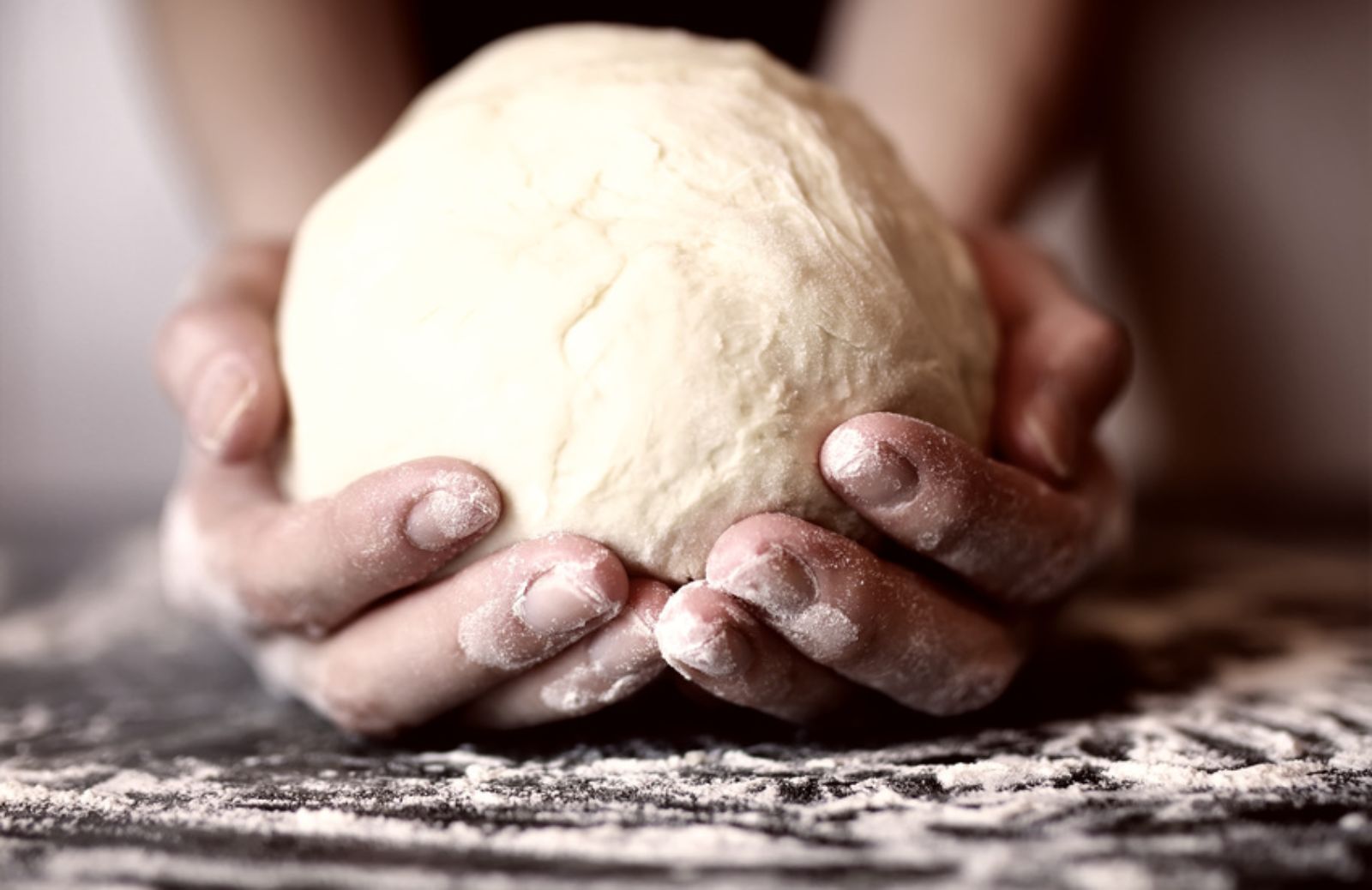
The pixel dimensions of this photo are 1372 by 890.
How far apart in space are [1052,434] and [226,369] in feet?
2.25

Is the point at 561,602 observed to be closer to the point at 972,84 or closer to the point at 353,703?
the point at 353,703

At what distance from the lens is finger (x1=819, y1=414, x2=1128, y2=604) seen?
883mm

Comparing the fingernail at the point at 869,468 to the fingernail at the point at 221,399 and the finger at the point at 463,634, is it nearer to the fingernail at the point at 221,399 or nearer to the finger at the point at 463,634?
the finger at the point at 463,634

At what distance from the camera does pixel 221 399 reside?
3.33 ft

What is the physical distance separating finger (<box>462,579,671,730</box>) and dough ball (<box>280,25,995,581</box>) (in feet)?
0.15

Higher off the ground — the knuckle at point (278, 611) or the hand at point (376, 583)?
the hand at point (376, 583)

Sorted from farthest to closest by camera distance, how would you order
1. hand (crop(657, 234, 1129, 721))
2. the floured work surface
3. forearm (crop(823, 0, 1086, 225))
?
forearm (crop(823, 0, 1086, 225))
hand (crop(657, 234, 1129, 721))
the floured work surface

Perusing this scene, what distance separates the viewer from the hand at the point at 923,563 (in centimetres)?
85

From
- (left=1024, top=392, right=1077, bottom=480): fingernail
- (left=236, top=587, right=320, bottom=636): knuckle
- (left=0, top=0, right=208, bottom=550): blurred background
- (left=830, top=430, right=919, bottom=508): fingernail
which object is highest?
(left=830, top=430, right=919, bottom=508): fingernail

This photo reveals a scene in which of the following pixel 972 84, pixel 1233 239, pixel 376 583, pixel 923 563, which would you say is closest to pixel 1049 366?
pixel 923 563

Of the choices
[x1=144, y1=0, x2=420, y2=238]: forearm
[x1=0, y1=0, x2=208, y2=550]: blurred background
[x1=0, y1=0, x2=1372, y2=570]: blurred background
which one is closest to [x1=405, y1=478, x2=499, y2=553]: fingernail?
[x1=144, y1=0, x2=420, y2=238]: forearm

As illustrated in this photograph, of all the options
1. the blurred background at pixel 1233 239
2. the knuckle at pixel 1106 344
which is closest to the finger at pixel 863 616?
the knuckle at pixel 1106 344

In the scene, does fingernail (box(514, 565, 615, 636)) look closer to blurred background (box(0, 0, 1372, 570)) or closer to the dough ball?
the dough ball

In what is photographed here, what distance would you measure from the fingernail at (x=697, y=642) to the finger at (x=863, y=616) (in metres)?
0.03
